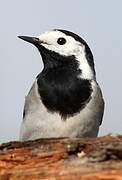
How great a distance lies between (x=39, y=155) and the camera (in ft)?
14.2

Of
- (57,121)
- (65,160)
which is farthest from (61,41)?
(65,160)

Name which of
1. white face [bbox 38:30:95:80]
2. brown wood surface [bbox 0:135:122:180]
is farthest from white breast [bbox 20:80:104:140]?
brown wood surface [bbox 0:135:122:180]

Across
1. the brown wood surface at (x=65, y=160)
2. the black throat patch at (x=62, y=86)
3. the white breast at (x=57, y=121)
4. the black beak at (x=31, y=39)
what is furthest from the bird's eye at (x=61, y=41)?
the brown wood surface at (x=65, y=160)

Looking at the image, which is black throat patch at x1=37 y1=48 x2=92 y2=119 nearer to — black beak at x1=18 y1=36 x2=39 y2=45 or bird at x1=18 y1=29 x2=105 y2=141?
bird at x1=18 y1=29 x2=105 y2=141

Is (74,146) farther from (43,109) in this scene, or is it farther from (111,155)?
(43,109)

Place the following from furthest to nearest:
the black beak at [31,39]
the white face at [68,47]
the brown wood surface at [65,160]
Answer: the black beak at [31,39] → the white face at [68,47] → the brown wood surface at [65,160]

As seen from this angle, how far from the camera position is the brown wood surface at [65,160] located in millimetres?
3834

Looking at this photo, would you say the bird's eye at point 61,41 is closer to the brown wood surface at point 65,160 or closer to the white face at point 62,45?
the white face at point 62,45

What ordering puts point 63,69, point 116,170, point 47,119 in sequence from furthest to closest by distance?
point 63,69 → point 47,119 → point 116,170

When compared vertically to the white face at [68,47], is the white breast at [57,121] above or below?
below

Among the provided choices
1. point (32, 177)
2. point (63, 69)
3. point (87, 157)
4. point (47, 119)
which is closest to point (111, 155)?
point (87, 157)

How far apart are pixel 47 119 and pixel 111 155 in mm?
1991

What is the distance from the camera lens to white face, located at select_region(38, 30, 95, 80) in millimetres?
6414

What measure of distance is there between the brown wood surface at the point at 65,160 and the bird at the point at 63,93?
130 cm
